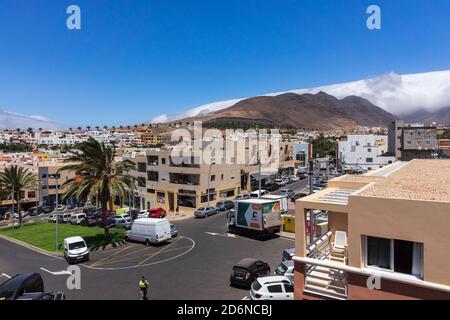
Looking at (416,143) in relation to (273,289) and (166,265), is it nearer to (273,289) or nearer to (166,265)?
(166,265)

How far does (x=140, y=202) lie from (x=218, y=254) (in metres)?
35.7

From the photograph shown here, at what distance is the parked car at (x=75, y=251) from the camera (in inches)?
1002

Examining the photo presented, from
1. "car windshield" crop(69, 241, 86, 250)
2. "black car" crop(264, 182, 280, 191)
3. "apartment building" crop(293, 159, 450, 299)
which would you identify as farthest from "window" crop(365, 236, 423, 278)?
"black car" crop(264, 182, 280, 191)

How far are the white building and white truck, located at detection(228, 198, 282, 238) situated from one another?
5712cm

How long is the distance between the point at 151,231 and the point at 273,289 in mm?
16395

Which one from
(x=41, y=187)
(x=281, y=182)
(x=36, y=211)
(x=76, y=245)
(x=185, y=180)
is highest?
(x=185, y=180)

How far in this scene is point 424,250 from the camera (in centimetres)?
789

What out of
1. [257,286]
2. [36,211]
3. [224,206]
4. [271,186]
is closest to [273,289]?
[257,286]

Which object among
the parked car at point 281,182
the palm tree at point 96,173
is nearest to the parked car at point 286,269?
the palm tree at point 96,173

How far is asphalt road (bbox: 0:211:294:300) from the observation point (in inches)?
733

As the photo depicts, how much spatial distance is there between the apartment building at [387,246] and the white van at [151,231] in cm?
2041

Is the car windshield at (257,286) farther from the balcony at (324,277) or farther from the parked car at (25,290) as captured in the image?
the parked car at (25,290)

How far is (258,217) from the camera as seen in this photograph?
30.4 metres
